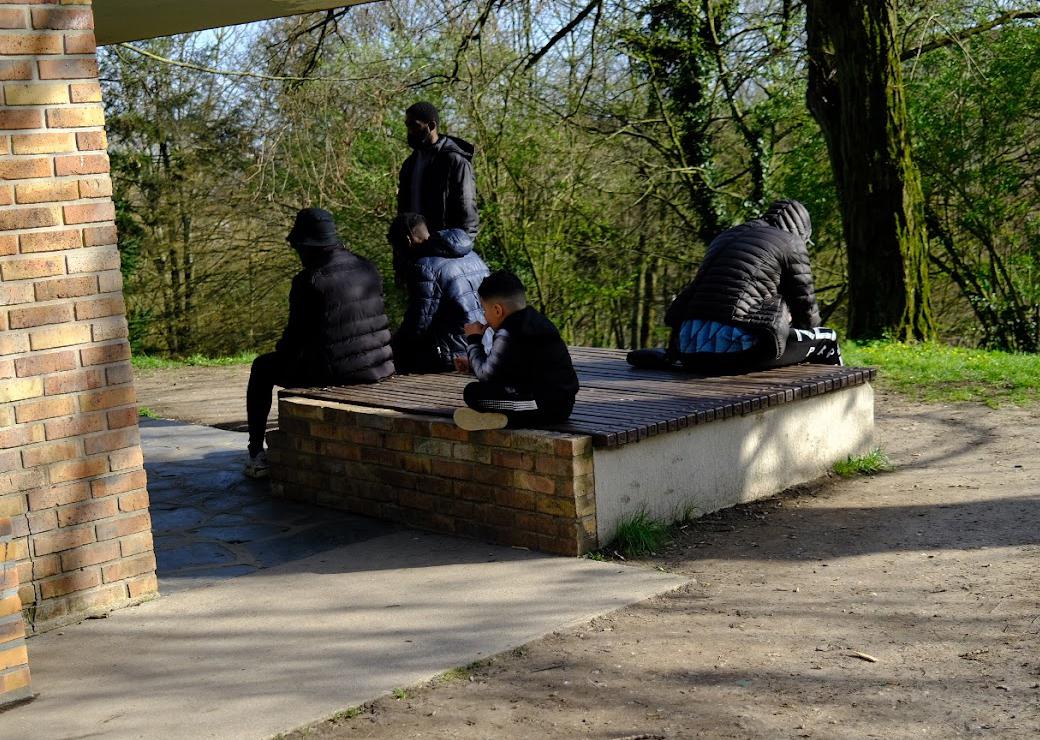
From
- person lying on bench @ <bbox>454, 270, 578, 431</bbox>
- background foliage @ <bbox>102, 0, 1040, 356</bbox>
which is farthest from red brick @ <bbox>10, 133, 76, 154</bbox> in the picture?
background foliage @ <bbox>102, 0, 1040, 356</bbox>

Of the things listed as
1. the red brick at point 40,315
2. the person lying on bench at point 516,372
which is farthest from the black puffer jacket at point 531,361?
the red brick at point 40,315

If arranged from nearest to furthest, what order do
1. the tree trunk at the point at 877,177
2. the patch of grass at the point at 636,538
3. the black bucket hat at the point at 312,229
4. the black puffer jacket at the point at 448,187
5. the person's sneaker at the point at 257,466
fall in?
the patch of grass at the point at 636,538 < the black bucket hat at the point at 312,229 < the person's sneaker at the point at 257,466 < the black puffer jacket at the point at 448,187 < the tree trunk at the point at 877,177

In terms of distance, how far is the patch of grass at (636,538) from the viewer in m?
5.59

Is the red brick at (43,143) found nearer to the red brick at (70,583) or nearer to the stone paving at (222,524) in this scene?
the red brick at (70,583)

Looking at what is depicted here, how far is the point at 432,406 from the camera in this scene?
6312mm

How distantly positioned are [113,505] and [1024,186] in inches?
512

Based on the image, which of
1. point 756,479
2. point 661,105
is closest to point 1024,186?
point 661,105

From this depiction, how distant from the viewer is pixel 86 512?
4914 millimetres

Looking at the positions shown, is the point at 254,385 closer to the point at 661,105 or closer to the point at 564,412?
the point at 564,412

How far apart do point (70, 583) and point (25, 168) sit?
5.58 feet

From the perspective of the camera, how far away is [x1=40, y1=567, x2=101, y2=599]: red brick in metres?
4.82

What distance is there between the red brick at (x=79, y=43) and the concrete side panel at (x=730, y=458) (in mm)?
2809

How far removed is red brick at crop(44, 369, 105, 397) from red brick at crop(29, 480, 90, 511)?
33cm

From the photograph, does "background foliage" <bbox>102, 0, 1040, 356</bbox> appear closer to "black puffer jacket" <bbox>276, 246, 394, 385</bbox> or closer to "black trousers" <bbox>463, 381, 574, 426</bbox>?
"black puffer jacket" <bbox>276, 246, 394, 385</bbox>
